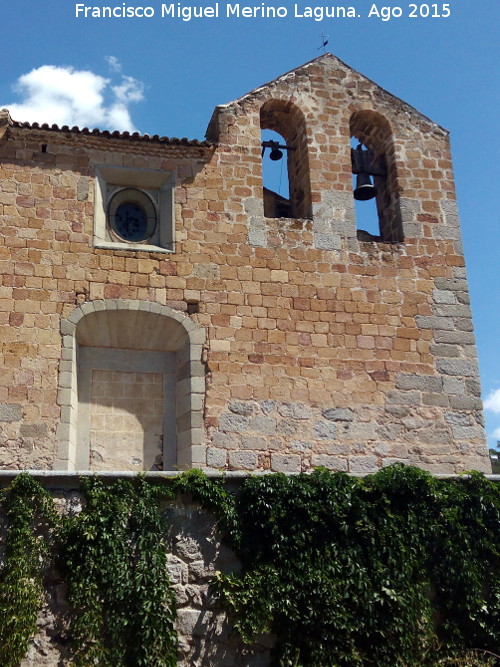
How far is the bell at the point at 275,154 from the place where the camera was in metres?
12.6

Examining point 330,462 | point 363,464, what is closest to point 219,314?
point 330,462

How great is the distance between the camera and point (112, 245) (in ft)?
36.1

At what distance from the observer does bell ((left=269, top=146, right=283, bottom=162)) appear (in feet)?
41.3

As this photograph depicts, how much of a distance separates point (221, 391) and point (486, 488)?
402 cm

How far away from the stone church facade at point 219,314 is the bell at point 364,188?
365mm

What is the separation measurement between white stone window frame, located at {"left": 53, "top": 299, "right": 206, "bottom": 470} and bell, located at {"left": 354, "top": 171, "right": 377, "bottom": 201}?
3813mm

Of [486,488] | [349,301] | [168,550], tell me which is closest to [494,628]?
[486,488]

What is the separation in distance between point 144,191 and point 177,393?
3.20m

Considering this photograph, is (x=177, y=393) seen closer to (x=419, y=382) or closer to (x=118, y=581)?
(x=419, y=382)

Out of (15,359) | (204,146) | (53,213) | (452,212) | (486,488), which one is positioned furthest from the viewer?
(452,212)

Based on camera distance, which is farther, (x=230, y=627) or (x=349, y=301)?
(x=349, y=301)

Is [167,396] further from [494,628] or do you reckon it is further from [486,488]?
[494,628]

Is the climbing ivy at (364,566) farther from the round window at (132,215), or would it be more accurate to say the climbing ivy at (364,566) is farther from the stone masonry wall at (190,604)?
the round window at (132,215)

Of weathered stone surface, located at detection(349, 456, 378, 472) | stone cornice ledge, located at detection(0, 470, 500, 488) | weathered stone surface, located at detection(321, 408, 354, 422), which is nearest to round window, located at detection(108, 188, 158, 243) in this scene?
weathered stone surface, located at detection(321, 408, 354, 422)
